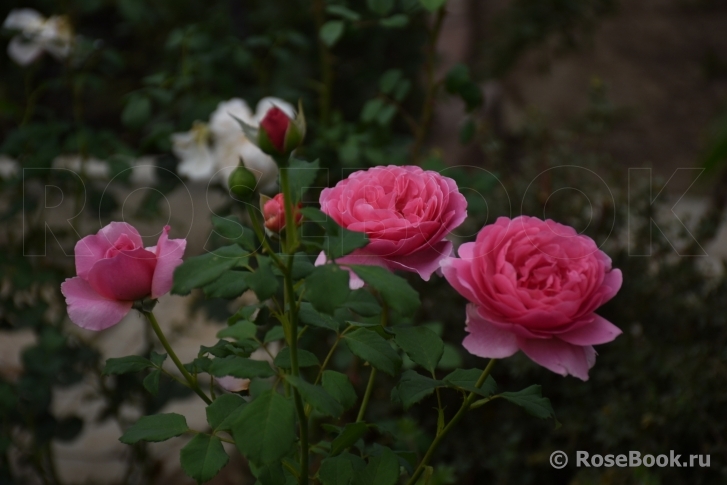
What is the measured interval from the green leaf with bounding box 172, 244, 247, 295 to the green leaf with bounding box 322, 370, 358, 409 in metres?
0.13

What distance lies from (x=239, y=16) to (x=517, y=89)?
2104mm

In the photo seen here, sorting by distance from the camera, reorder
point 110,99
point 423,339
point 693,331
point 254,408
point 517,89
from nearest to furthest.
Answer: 1. point 254,408
2. point 423,339
3. point 693,331
4. point 110,99
5. point 517,89

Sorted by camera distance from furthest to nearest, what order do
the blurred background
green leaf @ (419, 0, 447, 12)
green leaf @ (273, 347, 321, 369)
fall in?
the blurred background
green leaf @ (419, 0, 447, 12)
green leaf @ (273, 347, 321, 369)

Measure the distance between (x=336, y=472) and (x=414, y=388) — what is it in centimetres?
9

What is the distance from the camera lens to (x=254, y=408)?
1.45 ft

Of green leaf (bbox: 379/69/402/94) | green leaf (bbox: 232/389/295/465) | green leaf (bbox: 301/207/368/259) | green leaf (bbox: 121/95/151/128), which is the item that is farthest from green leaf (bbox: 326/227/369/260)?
green leaf (bbox: 121/95/151/128)

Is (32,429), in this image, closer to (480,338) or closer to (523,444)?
(523,444)

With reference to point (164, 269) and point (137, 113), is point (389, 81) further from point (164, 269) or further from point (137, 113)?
point (164, 269)

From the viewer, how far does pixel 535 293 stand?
1.56 ft

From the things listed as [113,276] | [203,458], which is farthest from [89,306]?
[203,458]

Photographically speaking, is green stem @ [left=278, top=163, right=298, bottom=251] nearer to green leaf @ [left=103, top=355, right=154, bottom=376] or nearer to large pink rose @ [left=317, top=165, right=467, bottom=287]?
large pink rose @ [left=317, top=165, right=467, bottom=287]

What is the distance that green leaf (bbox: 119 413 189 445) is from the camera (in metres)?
0.52

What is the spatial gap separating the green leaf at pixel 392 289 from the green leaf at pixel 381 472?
164 mm

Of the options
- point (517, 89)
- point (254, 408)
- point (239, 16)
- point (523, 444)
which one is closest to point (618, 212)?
point (523, 444)
